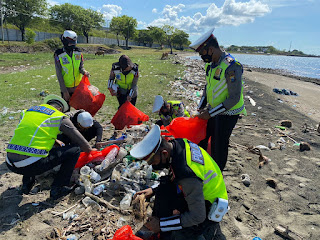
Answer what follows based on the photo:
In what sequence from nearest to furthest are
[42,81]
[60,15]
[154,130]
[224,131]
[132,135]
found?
Result: 1. [154,130]
2. [224,131]
3. [132,135]
4. [42,81]
5. [60,15]

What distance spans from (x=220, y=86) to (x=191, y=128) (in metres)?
0.90

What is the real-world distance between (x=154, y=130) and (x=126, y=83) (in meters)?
3.17

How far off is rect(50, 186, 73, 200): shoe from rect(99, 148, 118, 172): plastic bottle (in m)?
0.50

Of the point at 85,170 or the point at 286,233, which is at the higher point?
the point at 85,170

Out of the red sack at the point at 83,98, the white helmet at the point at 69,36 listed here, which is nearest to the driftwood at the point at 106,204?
the red sack at the point at 83,98

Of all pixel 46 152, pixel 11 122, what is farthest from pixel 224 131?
pixel 11 122

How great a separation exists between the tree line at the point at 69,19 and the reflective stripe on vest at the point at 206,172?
3809 centimetres

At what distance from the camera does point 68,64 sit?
452cm

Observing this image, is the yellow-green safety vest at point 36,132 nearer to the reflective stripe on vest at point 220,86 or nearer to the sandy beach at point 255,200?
the sandy beach at point 255,200

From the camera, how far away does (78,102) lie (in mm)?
4609

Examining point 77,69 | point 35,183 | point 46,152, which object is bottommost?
point 35,183

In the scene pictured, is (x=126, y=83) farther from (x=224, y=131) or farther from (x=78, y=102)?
(x=224, y=131)

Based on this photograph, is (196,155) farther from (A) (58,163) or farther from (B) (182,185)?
(A) (58,163)

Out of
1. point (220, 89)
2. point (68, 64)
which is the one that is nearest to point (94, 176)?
point (220, 89)
